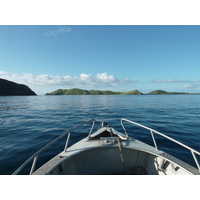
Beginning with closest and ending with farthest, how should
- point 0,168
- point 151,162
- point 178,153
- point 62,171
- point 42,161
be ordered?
point 62,171
point 151,162
point 0,168
point 42,161
point 178,153

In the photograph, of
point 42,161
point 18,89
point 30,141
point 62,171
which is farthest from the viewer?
point 18,89

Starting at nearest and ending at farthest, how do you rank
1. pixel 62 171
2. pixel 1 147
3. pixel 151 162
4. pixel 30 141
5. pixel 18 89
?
pixel 62 171, pixel 151 162, pixel 1 147, pixel 30 141, pixel 18 89

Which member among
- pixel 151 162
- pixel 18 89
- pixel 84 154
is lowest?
pixel 151 162

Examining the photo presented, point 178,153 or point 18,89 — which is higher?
point 18,89

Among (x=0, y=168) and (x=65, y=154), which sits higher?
(x=65, y=154)

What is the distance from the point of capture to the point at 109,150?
4.16 meters

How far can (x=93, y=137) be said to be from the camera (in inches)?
191

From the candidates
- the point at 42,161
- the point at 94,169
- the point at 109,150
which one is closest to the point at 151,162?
the point at 109,150

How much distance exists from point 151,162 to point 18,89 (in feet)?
530

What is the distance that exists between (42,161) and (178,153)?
7.29 metres

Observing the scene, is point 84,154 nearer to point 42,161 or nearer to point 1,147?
point 42,161

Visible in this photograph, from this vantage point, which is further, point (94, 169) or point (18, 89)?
point (18, 89)

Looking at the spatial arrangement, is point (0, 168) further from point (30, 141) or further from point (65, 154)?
point (65, 154)

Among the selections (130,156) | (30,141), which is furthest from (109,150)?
(30,141)
